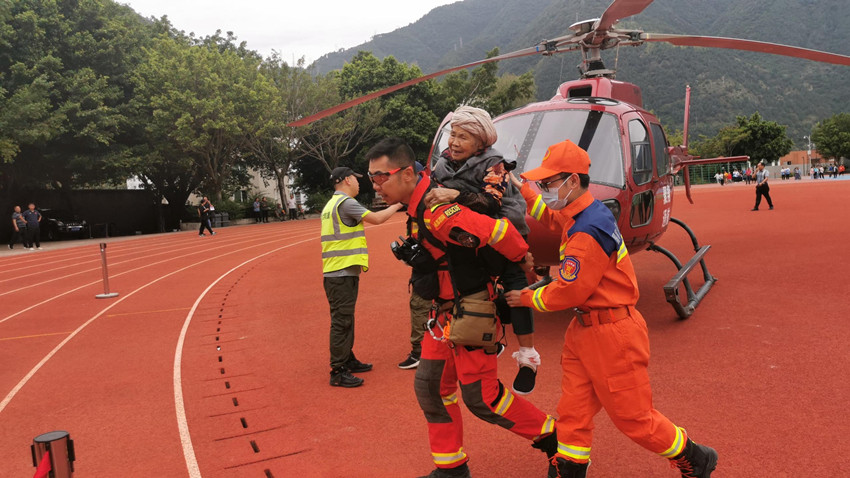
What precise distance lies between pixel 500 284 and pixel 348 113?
35810 millimetres

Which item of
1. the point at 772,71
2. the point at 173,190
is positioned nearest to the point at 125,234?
the point at 173,190

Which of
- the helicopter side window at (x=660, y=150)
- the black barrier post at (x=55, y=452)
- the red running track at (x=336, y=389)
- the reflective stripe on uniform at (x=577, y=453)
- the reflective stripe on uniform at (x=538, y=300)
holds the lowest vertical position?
the red running track at (x=336, y=389)

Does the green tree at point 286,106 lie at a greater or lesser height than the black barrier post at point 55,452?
greater

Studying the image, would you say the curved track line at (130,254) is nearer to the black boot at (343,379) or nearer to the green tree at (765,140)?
the black boot at (343,379)

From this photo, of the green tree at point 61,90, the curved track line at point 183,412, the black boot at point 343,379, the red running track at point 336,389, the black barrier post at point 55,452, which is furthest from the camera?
the green tree at point 61,90

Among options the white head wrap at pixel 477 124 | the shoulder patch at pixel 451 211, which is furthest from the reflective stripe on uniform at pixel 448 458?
the white head wrap at pixel 477 124

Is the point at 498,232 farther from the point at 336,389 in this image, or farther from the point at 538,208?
the point at 336,389

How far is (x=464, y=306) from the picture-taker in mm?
2938

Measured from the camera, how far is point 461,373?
3000 mm

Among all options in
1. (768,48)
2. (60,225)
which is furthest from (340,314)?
(60,225)

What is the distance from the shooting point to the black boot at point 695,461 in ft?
9.63

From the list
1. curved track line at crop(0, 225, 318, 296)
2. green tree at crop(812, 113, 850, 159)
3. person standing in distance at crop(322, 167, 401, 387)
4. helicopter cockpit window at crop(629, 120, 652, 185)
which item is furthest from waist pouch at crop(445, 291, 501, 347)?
green tree at crop(812, 113, 850, 159)

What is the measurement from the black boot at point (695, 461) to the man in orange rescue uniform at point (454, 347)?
0.64m

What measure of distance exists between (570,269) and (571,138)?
3.83 metres
